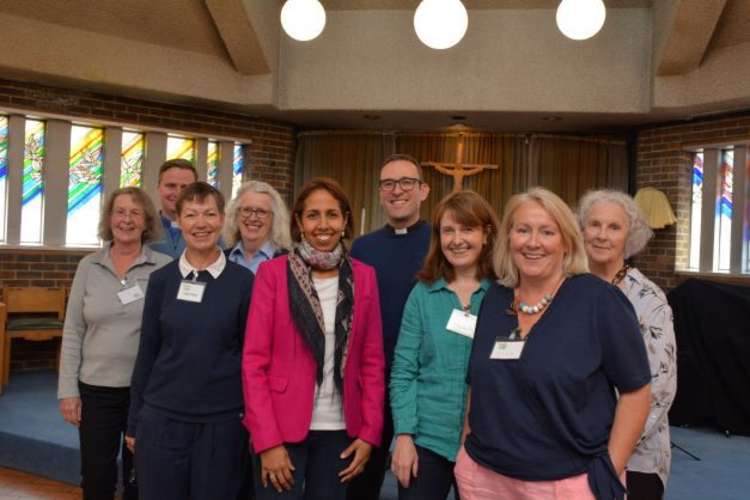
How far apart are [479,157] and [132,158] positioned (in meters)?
4.01

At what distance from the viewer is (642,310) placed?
2156 mm

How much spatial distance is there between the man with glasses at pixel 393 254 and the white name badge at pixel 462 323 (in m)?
0.54

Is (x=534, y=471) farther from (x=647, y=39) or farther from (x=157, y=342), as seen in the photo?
(x=647, y=39)

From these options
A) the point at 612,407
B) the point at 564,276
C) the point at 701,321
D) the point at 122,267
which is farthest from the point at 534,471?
the point at 701,321

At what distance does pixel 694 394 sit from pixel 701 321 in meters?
0.53

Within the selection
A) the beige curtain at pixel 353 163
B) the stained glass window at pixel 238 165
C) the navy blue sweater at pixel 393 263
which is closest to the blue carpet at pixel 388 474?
the navy blue sweater at pixel 393 263

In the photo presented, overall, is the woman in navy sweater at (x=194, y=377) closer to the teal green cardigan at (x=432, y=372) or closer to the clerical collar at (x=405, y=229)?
the teal green cardigan at (x=432, y=372)

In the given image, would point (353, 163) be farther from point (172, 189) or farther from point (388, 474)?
point (172, 189)

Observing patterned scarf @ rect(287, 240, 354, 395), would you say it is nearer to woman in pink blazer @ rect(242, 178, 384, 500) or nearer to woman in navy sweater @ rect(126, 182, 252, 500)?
woman in pink blazer @ rect(242, 178, 384, 500)

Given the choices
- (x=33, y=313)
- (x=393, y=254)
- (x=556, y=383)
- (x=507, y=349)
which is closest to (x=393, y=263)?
(x=393, y=254)

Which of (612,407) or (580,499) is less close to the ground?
(612,407)

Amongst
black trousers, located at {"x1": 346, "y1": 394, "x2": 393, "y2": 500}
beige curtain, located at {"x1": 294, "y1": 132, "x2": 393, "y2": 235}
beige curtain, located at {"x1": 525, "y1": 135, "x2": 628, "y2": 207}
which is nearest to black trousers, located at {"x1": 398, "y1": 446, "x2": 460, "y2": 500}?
black trousers, located at {"x1": 346, "y1": 394, "x2": 393, "y2": 500}

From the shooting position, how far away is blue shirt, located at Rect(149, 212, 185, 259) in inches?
127

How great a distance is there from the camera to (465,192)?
2264 millimetres
